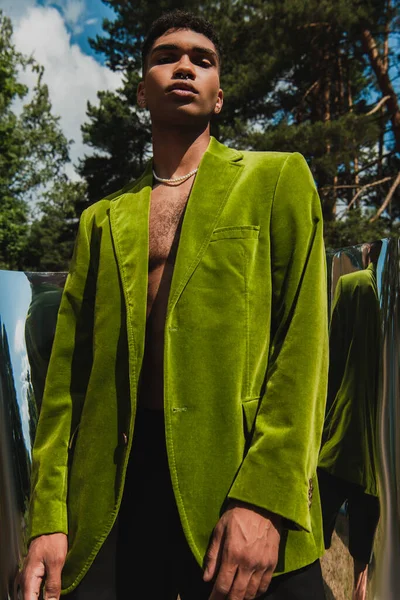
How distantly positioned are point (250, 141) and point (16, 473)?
12.3m

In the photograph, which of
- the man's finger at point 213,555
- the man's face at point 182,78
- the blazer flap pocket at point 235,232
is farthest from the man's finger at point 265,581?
the man's face at point 182,78

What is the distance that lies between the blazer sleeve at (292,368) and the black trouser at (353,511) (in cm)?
40

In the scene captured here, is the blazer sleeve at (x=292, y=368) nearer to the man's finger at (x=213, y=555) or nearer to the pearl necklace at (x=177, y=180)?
the man's finger at (x=213, y=555)

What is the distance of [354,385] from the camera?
174cm

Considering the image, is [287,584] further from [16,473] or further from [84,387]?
[16,473]

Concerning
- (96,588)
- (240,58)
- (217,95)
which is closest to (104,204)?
(217,95)

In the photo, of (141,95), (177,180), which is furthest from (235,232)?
(141,95)

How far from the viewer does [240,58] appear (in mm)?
15656

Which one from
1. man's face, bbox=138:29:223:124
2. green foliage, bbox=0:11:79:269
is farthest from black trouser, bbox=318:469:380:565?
green foliage, bbox=0:11:79:269

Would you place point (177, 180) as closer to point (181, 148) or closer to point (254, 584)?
point (181, 148)

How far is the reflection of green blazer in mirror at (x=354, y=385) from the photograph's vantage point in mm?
1698

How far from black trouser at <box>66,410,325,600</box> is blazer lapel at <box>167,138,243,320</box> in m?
0.39

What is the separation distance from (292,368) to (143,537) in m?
0.65

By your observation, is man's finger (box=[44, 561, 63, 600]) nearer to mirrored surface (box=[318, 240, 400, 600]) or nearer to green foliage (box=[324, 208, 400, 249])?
mirrored surface (box=[318, 240, 400, 600])
